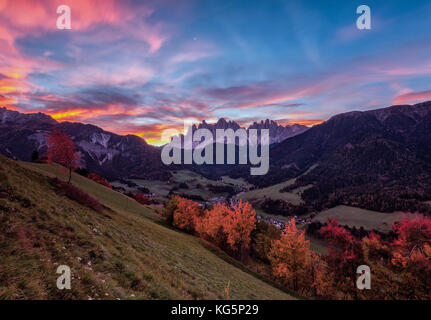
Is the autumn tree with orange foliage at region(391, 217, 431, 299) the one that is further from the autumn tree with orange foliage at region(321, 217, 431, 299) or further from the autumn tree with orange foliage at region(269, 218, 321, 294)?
the autumn tree with orange foliage at region(269, 218, 321, 294)

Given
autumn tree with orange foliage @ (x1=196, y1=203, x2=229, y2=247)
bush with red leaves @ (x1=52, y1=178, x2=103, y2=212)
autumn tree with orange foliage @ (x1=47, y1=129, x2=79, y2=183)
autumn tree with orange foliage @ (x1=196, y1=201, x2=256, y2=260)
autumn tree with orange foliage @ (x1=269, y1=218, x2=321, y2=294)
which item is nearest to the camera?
bush with red leaves @ (x1=52, y1=178, x2=103, y2=212)

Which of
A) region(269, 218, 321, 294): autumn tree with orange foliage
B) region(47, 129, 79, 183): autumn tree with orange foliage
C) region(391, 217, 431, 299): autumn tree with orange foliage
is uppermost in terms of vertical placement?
region(47, 129, 79, 183): autumn tree with orange foliage

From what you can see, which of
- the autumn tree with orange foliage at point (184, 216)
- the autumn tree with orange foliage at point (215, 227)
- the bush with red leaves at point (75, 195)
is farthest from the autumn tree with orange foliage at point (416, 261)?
the autumn tree with orange foliage at point (184, 216)

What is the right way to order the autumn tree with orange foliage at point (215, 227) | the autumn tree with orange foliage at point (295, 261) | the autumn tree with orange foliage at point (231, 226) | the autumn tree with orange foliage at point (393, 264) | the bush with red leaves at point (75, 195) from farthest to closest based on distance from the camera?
the autumn tree with orange foliage at point (215, 227) → the autumn tree with orange foliage at point (231, 226) → the autumn tree with orange foliage at point (295, 261) → the autumn tree with orange foliage at point (393, 264) → the bush with red leaves at point (75, 195)

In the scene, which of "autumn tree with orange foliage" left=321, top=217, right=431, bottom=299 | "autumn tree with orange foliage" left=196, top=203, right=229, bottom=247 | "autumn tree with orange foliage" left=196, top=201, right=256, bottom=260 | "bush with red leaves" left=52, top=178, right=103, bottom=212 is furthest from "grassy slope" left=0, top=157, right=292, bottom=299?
"autumn tree with orange foliage" left=196, top=203, right=229, bottom=247

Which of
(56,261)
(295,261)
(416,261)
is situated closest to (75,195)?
(56,261)

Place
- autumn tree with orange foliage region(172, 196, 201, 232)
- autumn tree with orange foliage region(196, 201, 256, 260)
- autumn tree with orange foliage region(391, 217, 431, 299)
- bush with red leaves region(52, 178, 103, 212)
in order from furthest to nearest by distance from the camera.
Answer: autumn tree with orange foliage region(172, 196, 201, 232) < autumn tree with orange foliage region(196, 201, 256, 260) < autumn tree with orange foliage region(391, 217, 431, 299) < bush with red leaves region(52, 178, 103, 212)

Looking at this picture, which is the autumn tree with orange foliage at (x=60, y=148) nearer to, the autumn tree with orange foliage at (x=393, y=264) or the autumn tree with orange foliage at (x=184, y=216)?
the autumn tree with orange foliage at (x=184, y=216)

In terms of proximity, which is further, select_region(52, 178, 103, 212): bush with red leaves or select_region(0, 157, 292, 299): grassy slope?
select_region(52, 178, 103, 212): bush with red leaves

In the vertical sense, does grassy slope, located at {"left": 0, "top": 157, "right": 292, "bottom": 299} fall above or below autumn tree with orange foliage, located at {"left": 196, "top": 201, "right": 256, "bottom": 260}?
above

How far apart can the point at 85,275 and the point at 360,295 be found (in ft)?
160

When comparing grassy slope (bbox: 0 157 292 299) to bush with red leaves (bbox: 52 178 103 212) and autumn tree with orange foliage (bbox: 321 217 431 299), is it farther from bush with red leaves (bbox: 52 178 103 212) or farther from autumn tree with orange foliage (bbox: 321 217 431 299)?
autumn tree with orange foliage (bbox: 321 217 431 299)
